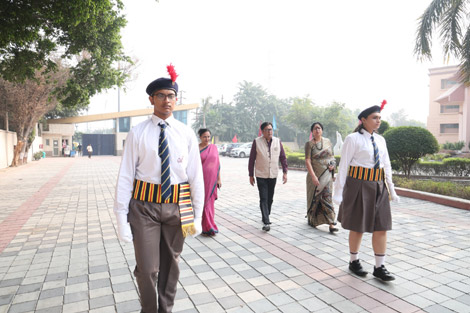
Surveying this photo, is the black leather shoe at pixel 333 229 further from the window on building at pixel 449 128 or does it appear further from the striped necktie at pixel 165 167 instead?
the window on building at pixel 449 128

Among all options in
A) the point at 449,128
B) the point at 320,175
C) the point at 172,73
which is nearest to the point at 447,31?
the point at 320,175

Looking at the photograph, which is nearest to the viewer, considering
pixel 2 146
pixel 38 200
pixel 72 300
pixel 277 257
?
pixel 72 300

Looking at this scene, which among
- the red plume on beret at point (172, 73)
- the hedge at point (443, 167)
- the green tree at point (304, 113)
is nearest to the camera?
the red plume on beret at point (172, 73)

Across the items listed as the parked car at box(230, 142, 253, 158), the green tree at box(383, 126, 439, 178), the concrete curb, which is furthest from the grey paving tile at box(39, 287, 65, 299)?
the parked car at box(230, 142, 253, 158)

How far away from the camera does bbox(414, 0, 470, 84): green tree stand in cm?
946

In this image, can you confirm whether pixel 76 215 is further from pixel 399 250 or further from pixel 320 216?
pixel 399 250

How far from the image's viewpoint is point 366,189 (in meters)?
3.40

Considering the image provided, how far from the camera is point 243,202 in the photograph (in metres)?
7.84

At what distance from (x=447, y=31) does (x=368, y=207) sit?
9186mm

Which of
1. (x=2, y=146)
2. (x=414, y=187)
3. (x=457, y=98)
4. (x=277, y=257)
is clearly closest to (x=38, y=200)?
(x=277, y=257)

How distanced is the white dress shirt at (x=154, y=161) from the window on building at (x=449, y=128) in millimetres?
39724

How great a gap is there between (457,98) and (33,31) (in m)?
31.9

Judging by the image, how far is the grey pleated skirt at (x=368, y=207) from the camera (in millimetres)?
3373

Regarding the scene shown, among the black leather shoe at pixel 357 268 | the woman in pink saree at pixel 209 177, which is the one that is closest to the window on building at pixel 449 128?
the woman in pink saree at pixel 209 177
